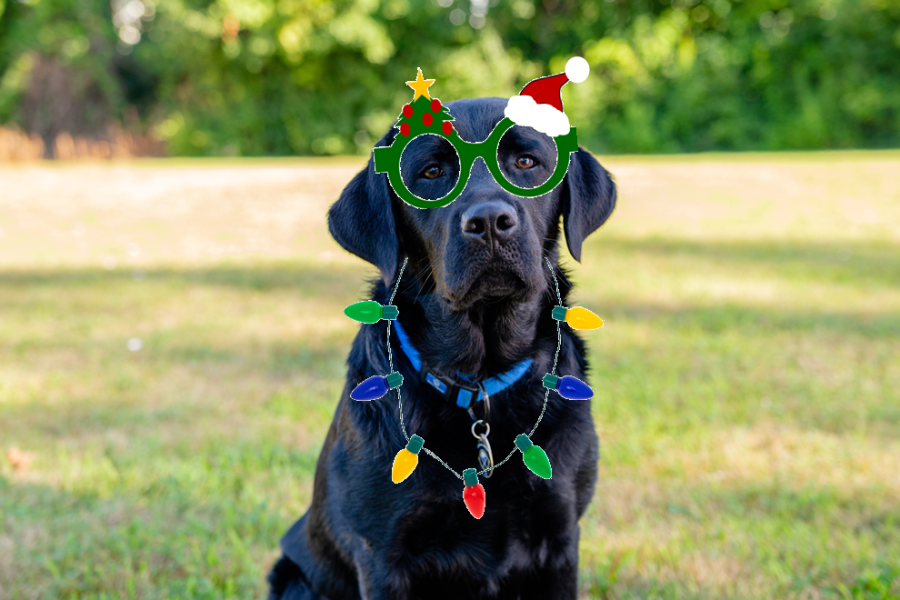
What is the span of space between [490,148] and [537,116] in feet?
0.47

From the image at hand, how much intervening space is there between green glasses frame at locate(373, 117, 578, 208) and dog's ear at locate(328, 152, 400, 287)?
0.50 ft

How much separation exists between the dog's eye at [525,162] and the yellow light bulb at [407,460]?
0.80 m

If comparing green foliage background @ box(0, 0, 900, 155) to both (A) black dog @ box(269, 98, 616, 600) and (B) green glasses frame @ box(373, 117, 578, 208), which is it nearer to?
(A) black dog @ box(269, 98, 616, 600)

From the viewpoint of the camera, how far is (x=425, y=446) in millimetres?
2000

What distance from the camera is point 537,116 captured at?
1.93m

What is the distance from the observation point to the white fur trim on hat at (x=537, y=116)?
1923mm

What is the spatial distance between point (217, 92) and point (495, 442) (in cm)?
2869

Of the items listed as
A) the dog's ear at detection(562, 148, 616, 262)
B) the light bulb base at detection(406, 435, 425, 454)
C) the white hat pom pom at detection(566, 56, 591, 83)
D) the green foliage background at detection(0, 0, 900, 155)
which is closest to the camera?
the white hat pom pom at detection(566, 56, 591, 83)

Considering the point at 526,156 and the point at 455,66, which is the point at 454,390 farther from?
the point at 455,66

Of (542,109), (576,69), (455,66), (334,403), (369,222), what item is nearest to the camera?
(576,69)

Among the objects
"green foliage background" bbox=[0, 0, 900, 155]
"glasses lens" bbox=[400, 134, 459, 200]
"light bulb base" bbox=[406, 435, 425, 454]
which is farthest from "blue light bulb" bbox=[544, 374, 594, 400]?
"green foliage background" bbox=[0, 0, 900, 155]

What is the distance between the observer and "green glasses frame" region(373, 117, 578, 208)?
1.96 metres

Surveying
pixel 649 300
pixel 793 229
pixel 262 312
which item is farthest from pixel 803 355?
pixel 793 229

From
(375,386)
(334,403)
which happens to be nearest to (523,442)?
(375,386)
